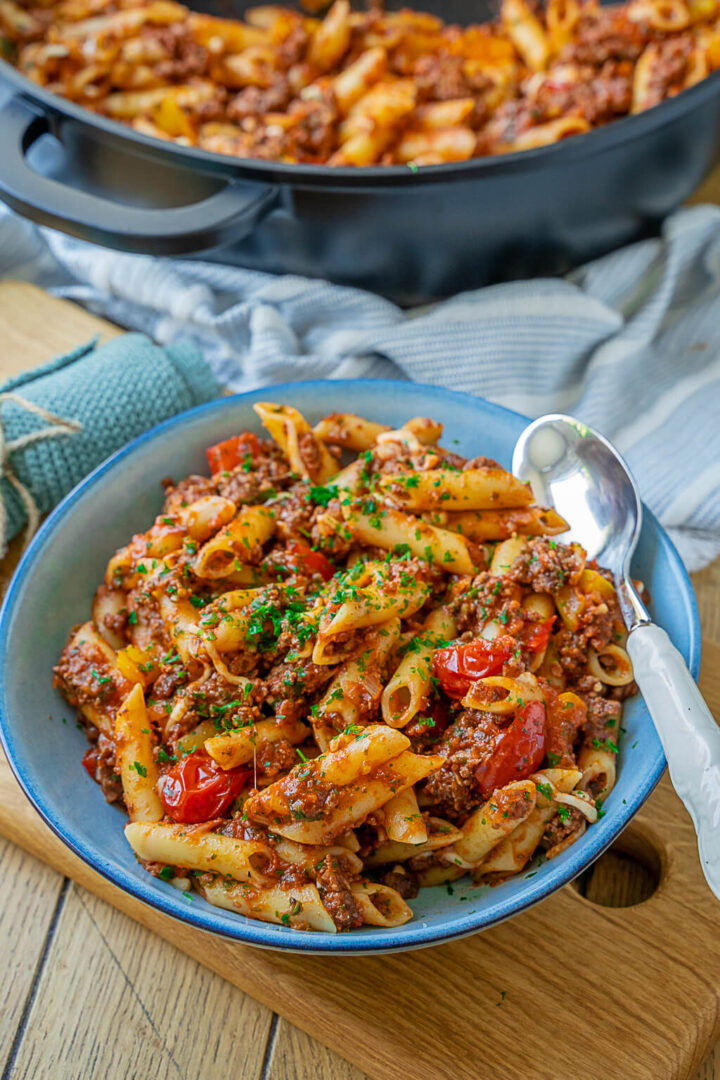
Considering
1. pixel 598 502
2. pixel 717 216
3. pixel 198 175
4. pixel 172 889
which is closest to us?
pixel 172 889

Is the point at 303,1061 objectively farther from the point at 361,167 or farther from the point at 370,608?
the point at 361,167

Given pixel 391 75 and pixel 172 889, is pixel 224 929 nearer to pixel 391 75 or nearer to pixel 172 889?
pixel 172 889

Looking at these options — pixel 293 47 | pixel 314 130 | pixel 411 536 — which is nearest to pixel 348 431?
pixel 411 536

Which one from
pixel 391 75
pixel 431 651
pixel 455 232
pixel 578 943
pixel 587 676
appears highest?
pixel 391 75

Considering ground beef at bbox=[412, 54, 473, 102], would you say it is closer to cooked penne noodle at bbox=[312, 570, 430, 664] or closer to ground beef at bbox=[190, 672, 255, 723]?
cooked penne noodle at bbox=[312, 570, 430, 664]

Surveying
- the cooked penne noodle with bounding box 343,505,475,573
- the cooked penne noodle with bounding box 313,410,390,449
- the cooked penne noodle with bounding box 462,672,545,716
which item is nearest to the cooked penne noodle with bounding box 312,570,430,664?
the cooked penne noodle with bounding box 343,505,475,573

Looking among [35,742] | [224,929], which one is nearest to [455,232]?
[35,742]
